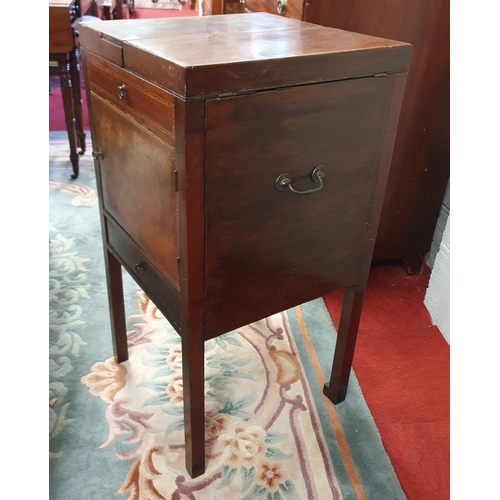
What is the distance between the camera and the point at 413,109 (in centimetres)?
150

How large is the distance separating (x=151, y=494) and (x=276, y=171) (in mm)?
717

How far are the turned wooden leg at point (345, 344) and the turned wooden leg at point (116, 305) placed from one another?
1.81 ft

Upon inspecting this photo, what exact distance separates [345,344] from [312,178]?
49cm

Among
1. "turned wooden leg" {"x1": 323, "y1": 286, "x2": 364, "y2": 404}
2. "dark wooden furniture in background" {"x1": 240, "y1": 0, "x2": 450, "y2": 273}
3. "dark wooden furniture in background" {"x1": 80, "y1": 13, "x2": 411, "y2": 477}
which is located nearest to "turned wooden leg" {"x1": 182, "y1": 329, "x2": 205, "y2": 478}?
"dark wooden furniture in background" {"x1": 80, "y1": 13, "x2": 411, "y2": 477}

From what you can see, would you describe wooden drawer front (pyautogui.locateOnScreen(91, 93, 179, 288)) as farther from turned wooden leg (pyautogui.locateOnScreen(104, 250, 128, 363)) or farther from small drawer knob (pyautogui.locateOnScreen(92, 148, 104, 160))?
turned wooden leg (pyautogui.locateOnScreen(104, 250, 128, 363))

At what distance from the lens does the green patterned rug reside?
106cm

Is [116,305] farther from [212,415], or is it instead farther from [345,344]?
[345,344]

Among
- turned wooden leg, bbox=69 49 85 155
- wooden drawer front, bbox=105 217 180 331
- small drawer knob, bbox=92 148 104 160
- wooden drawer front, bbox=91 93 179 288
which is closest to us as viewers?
wooden drawer front, bbox=91 93 179 288

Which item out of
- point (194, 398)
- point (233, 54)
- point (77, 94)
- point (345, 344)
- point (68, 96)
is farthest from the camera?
point (77, 94)

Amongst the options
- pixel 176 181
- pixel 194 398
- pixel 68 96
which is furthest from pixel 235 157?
pixel 68 96

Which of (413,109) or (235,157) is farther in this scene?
(413,109)

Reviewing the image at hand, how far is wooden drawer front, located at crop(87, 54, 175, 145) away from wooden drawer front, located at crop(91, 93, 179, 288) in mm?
17
